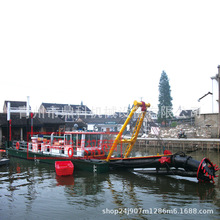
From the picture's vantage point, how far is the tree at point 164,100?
52.3 meters

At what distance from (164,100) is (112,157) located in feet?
127

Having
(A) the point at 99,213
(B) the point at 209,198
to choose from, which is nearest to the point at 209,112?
(B) the point at 209,198

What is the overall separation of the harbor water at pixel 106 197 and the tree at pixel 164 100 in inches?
1506

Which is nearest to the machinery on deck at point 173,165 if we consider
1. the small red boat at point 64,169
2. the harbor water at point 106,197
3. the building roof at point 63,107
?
the harbor water at point 106,197

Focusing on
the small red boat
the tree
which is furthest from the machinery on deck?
the tree

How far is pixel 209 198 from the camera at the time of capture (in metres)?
10.4

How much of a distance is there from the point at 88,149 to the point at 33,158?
256 inches

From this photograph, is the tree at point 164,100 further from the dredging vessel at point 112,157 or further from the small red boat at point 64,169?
the small red boat at point 64,169

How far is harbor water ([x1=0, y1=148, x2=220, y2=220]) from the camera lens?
891 cm

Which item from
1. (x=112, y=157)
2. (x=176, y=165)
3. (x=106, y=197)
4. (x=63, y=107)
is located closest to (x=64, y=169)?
(x=112, y=157)

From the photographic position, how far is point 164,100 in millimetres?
53312

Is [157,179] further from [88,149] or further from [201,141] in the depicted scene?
[201,141]

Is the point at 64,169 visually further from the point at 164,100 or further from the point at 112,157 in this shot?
the point at 164,100

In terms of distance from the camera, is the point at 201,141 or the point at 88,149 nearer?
the point at 88,149
